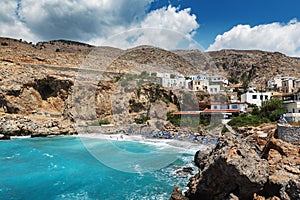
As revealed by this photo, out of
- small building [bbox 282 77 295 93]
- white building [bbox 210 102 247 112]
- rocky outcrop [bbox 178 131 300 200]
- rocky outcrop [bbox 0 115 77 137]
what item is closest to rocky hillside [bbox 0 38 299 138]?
rocky outcrop [bbox 0 115 77 137]

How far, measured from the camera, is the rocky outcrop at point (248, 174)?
6418 mm

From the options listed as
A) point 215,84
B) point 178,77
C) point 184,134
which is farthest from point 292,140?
point 215,84

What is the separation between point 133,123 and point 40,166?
17.1 meters

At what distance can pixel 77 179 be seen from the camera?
11.2 metres

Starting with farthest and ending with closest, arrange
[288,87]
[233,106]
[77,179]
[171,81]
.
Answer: [288,87]
[171,81]
[233,106]
[77,179]

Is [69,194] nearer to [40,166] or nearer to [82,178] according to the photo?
[82,178]

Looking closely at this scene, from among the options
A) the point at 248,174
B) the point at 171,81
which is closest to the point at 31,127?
the point at 171,81

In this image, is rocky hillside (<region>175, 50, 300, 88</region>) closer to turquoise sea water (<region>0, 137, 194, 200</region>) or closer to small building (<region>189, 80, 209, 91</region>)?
small building (<region>189, 80, 209, 91</region>)

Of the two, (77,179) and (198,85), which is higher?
(198,85)

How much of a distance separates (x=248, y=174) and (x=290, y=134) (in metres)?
3.12

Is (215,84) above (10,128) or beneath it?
above

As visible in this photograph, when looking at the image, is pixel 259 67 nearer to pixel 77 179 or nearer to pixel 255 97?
pixel 255 97

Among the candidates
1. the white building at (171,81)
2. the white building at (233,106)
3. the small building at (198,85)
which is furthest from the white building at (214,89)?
the white building at (233,106)

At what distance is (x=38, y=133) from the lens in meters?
26.2
